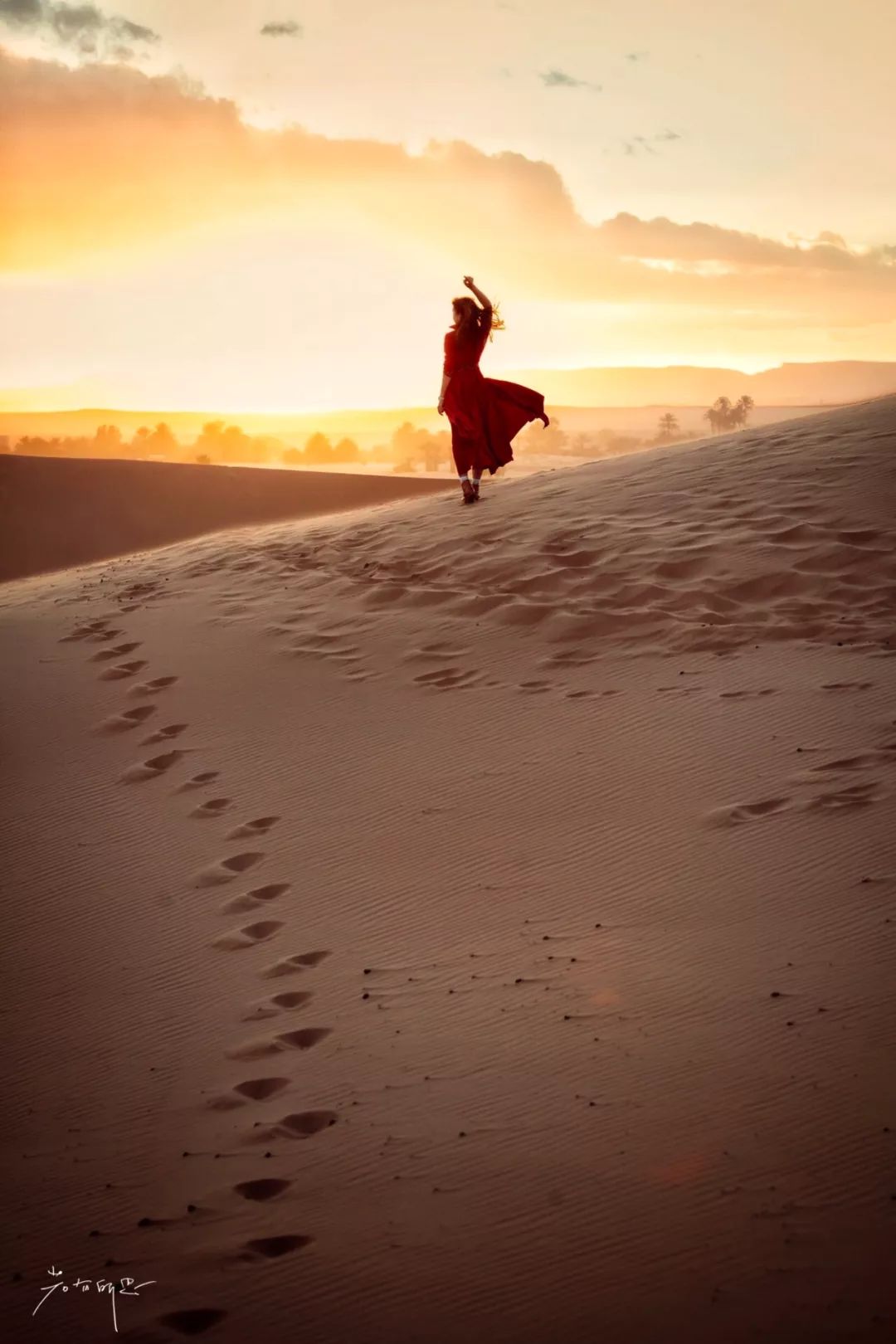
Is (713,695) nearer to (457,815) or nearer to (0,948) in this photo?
(457,815)

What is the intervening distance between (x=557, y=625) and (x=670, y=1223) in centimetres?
439

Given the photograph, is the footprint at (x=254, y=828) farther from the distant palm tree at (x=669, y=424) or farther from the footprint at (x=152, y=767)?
the distant palm tree at (x=669, y=424)

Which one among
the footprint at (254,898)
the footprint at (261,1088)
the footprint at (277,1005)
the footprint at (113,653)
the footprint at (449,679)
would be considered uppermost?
the footprint at (113,653)

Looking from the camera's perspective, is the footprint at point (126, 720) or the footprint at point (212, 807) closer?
the footprint at point (212, 807)

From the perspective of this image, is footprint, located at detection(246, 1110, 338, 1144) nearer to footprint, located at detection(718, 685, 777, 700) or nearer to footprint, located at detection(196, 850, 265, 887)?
footprint, located at detection(196, 850, 265, 887)

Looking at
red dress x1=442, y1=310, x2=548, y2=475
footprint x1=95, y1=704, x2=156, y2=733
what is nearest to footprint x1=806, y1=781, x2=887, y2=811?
footprint x1=95, y1=704, x2=156, y2=733

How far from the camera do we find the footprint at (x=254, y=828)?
4.59 meters

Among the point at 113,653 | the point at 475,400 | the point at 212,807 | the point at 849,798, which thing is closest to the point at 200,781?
the point at 212,807

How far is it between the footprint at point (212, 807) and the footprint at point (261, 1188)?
2395mm

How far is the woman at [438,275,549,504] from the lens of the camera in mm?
9602

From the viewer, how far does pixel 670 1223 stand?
89.4 inches

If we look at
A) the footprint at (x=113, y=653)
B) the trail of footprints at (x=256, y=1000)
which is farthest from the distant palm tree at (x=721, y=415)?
the trail of footprints at (x=256, y=1000)

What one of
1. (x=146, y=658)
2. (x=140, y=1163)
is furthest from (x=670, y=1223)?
(x=146, y=658)

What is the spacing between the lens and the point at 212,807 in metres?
4.91
